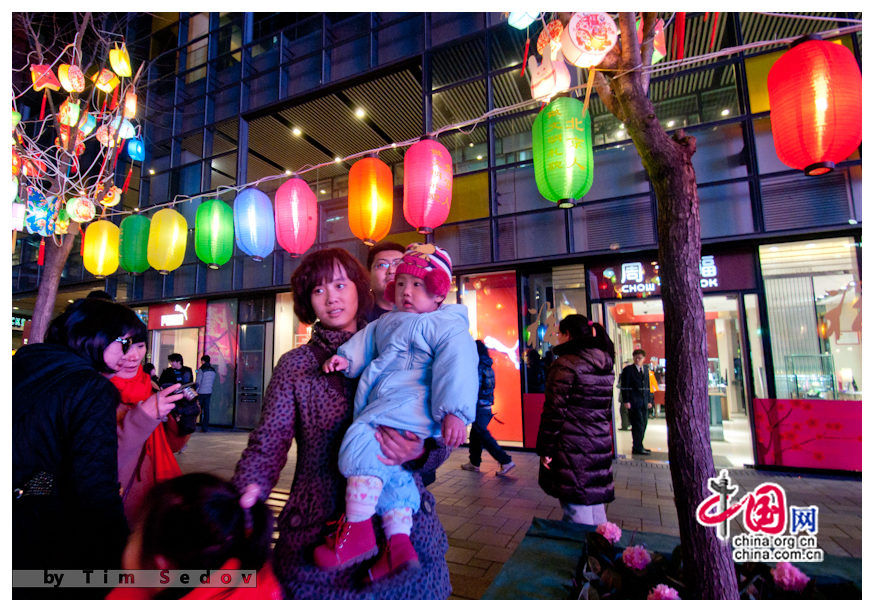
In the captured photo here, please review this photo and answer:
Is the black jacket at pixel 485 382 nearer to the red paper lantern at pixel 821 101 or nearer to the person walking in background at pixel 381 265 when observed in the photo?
the person walking in background at pixel 381 265

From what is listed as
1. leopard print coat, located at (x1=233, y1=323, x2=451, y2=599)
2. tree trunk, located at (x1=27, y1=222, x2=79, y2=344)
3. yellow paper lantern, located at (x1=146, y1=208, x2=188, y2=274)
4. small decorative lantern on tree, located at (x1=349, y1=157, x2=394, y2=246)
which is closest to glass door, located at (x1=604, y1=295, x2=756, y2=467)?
small decorative lantern on tree, located at (x1=349, y1=157, x2=394, y2=246)

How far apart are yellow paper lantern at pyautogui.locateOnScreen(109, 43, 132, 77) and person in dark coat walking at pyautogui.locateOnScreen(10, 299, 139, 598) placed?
7195 millimetres

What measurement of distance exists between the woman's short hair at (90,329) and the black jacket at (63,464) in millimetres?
93

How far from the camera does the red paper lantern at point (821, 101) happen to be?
3645 millimetres

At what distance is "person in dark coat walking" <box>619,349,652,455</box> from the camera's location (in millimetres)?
7199

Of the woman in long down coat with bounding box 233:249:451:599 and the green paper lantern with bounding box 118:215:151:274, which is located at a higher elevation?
the green paper lantern with bounding box 118:215:151:274

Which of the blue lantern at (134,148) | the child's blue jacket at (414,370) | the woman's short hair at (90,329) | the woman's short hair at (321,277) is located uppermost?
the blue lantern at (134,148)

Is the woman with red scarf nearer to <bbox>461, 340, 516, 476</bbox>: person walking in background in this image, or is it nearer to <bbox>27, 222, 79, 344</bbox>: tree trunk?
<bbox>461, 340, 516, 476</bbox>: person walking in background

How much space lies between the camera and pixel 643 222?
733cm

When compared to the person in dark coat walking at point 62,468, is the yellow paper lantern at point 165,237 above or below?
above

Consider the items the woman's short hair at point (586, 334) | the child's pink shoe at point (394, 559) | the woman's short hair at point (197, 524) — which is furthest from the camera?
the woman's short hair at point (586, 334)

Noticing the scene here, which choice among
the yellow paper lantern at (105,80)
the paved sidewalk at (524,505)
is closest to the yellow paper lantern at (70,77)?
the yellow paper lantern at (105,80)

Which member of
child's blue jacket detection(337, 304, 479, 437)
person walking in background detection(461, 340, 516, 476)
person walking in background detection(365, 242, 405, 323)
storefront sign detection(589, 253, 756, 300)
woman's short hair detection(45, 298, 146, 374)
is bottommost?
person walking in background detection(461, 340, 516, 476)

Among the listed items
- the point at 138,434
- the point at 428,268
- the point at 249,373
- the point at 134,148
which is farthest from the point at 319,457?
the point at 134,148
